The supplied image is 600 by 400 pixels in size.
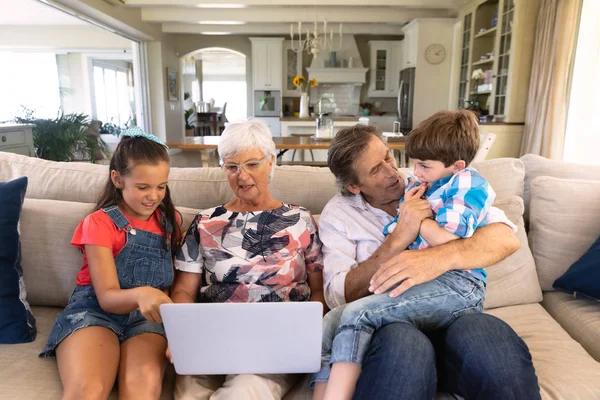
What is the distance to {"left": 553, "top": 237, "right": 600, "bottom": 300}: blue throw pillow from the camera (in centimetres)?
143

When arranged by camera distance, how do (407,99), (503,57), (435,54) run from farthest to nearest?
(407,99) → (435,54) → (503,57)

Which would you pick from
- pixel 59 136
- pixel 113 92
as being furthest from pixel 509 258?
pixel 113 92

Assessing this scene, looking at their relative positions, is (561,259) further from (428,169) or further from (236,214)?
(236,214)

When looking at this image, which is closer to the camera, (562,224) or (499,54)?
(562,224)

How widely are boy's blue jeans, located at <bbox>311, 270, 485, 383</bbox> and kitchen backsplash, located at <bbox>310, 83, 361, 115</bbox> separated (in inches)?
335

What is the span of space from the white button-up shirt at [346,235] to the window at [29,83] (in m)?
7.10

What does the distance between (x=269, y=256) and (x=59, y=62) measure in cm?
858

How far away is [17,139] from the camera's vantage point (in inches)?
164

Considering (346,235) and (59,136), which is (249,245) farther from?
(59,136)

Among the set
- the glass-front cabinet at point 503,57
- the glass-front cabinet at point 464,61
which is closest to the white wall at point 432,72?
the glass-front cabinet at point 464,61

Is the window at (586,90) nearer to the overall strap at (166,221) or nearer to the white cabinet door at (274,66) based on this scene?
the overall strap at (166,221)

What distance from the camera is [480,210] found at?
1208 millimetres

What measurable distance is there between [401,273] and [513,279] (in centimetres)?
61

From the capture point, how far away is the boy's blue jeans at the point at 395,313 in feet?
3.63
